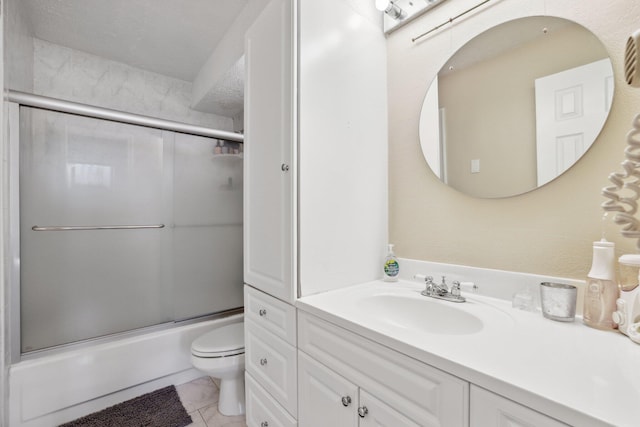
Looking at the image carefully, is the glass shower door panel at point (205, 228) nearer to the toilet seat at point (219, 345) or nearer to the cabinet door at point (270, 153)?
the toilet seat at point (219, 345)

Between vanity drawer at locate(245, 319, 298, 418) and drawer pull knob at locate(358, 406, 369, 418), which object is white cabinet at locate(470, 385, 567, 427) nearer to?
drawer pull knob at locate(358, 406, 369, 418)

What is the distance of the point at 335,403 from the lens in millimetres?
870

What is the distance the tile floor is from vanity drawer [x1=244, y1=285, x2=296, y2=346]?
0.69 metres

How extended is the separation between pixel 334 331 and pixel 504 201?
0.76m

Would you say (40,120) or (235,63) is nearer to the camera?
(40,120)

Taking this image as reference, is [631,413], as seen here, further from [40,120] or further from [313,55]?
[40,120]

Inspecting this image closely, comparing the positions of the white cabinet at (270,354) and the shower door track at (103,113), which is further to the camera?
the shower door track at (103,113)

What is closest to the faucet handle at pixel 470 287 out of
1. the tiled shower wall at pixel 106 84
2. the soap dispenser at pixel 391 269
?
the soap dispenser at pixel 391 269

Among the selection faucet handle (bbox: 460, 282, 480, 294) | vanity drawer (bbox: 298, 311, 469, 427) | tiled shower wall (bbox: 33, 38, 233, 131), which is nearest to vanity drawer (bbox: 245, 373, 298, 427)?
vanity drawer (bbox: 298, 311, 469, 427)

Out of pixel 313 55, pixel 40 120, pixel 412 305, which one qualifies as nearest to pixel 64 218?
pixel 40 120

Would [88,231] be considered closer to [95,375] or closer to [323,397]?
[95,375]

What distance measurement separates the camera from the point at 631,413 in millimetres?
418

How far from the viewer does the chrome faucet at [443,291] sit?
3.32ft

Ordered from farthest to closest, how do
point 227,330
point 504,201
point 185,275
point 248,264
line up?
point 185,275, point 227,330, point 248,264, point 504,201
